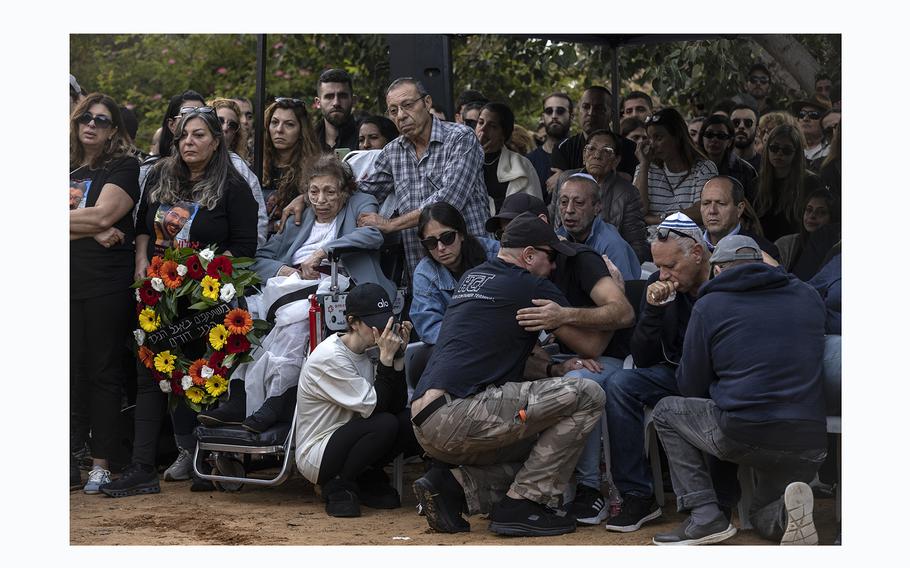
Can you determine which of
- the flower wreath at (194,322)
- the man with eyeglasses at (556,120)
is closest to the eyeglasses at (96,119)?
the flower wreath at (194,322)

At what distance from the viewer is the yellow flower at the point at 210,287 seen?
22.7ft

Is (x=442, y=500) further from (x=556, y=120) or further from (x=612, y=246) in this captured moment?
(x=556, y=120)

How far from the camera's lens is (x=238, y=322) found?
6.97 metres

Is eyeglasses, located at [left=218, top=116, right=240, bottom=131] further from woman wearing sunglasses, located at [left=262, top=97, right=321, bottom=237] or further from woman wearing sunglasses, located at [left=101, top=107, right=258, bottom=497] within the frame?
woman wearing sunglasses, located at [left=101, top=107, right=258, bottom=497]

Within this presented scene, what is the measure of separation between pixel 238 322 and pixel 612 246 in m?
2.01

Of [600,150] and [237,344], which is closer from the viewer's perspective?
[237,344]

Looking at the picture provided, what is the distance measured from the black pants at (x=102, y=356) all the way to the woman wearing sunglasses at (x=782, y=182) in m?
3.62

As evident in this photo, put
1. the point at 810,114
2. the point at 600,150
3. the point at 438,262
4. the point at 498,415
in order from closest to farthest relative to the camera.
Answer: the point at 498,415 < the point at 438,262 < the point at 600,150 < the point at 810,114

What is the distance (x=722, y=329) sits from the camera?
559 centimetres

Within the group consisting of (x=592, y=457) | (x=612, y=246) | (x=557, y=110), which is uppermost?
(x=557, y=110)

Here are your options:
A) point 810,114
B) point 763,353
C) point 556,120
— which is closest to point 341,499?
point 763,353

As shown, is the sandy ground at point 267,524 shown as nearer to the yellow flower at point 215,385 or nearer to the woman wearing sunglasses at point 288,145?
the yellow flower at point 215,385

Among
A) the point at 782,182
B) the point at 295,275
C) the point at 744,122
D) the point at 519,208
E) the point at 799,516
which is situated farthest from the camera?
the point at 744,122

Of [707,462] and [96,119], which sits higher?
[96,119]
